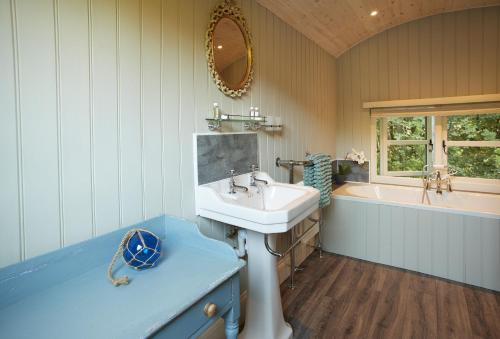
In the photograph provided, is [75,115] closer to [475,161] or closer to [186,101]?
[186,101]

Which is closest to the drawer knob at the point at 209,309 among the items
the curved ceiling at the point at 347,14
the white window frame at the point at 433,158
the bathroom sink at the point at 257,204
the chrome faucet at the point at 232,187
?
the bathroom sink at the point at 257,204

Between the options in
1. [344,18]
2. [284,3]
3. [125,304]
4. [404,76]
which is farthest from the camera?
[404,76]

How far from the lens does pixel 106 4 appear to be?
1.24m

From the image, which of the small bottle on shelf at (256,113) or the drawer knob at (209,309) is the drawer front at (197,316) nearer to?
the drawer knob at (209,309)

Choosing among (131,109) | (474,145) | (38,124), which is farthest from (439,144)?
(38,124)

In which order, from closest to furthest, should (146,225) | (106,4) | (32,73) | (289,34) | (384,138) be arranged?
1. (32,73)
2. (106,4)
3. (146,225)
4. (289,34)
5. (384,138)

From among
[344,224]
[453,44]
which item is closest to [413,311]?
[344,224]

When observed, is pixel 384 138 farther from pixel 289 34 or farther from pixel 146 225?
pixel 146 225

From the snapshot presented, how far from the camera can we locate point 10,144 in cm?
98

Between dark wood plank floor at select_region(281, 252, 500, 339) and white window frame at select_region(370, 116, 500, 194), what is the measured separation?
4.20 ft

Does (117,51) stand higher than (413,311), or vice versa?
(117,51)

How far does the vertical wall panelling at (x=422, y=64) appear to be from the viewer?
120 inches

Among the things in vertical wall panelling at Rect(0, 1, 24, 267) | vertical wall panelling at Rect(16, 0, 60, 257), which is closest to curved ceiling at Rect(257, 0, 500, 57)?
vertical wall panelling at Rect(16, 0, 60, 257)

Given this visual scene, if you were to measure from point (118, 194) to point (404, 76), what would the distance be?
3.46 metres
